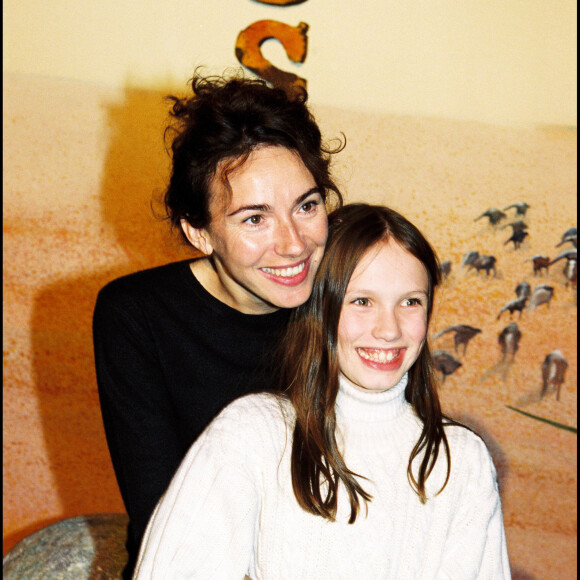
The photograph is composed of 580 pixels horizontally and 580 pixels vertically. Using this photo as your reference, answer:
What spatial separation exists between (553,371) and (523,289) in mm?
318

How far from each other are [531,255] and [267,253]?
1538 mm

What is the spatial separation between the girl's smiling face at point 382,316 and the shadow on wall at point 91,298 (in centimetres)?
138

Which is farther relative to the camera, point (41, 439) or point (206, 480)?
point (41, 439)

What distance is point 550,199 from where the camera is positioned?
8.35 ft

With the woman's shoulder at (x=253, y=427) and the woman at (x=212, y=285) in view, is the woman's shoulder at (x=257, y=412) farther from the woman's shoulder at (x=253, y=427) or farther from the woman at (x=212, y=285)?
the woman at (x=212, y=285)

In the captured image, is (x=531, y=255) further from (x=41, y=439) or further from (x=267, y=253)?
(x=41, y=439)

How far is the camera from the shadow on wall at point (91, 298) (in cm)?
262

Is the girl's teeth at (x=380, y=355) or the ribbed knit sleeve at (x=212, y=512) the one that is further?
the girl's teeth at (x=380, y=355)

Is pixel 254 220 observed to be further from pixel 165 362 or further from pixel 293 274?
pixel 165 362

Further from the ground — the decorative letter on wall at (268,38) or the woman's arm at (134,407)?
the decorative letter on wall at (268,38)

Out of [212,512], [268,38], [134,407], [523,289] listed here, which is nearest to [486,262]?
[523,289]

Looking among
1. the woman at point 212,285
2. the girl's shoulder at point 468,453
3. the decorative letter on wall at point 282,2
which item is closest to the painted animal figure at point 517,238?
the decorative letter on wall at point 282,2

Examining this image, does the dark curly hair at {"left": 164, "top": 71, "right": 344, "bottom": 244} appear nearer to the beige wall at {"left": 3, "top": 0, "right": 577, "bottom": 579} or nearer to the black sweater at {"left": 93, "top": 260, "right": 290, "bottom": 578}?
the black sweater at {"left": 93, "top": 260, "right": 290, "bottom": 578}

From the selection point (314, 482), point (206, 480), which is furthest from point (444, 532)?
point (206, 480)
